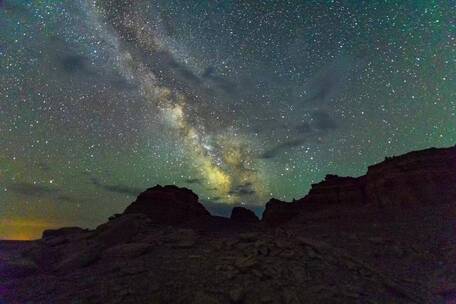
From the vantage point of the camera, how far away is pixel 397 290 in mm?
15070

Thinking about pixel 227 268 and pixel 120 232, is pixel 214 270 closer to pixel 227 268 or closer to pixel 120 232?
pixel 227 268

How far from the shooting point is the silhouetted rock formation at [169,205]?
47.2 m

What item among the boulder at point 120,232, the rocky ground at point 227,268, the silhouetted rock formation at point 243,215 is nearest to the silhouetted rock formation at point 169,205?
the silhouetted rock formation at point 243,215

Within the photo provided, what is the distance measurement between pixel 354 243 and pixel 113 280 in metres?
19.1

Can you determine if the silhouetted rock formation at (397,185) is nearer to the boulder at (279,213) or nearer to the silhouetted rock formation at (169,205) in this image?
the boulder at (279,213)

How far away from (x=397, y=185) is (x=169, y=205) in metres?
33.4

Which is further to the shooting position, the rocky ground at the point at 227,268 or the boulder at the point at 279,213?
Answer: the boulder at the point at 279,213

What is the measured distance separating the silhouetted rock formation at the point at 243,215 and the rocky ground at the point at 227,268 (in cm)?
3339

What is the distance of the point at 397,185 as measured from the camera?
3944cm

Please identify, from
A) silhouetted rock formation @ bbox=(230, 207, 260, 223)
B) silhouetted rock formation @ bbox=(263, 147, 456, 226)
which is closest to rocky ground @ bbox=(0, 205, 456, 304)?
silhouetted rock formation @ bbox=(263, 147, 456, 226)

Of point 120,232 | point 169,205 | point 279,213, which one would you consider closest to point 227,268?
point 120,232

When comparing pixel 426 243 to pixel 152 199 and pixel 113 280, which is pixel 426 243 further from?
pixel 152 199

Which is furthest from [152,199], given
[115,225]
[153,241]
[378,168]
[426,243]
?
[426,243]

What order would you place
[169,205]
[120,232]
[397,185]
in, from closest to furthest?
[120,232] → [397,185] → [169,205]
